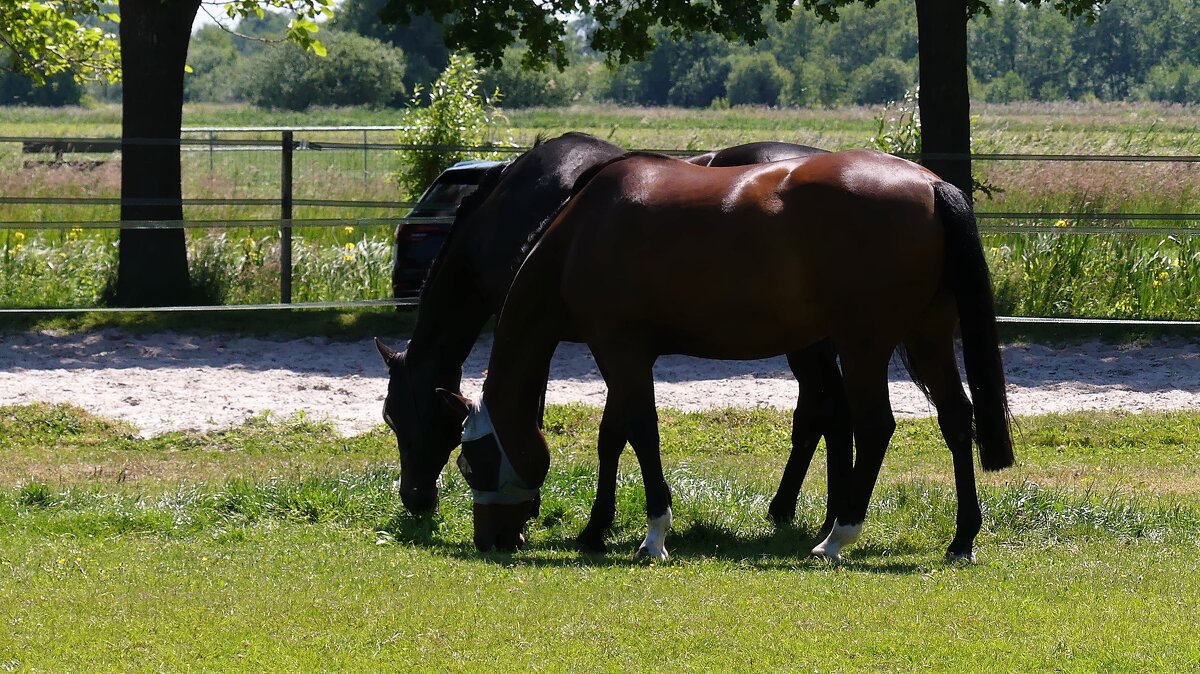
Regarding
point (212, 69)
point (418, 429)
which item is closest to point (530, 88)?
point (212, 69)

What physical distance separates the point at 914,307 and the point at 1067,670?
239 cm

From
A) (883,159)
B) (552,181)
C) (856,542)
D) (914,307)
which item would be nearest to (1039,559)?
Result: (856,542)

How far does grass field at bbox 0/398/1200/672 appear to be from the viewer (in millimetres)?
5258

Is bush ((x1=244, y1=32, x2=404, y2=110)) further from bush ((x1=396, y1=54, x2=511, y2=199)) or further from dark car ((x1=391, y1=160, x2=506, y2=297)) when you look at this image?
dark car ((x1=391, y1=160, x2=506, y2=297))

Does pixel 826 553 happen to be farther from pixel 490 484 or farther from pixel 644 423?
pixel 490 484

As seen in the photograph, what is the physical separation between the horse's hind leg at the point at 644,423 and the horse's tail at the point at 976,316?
4.97ft

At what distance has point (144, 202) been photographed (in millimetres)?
15359

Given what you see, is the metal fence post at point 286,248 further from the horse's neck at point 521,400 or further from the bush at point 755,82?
the bush at point 755,82

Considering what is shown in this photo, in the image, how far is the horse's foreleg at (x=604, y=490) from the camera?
767cm

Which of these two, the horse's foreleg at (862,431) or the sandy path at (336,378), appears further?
the sandy path at (336,378)

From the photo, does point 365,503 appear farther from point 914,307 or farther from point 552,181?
point 914,307

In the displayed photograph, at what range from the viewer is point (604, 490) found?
773 cm

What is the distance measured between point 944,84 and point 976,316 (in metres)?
9.03

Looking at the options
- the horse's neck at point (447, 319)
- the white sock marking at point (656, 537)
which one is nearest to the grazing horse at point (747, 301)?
the white sock marking at point (656, 537)
